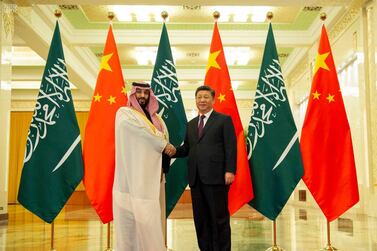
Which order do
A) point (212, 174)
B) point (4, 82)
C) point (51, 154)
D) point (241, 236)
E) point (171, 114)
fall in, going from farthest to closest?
1. point (4, 82)
2. point (241, 236)
3. point (171, 114)
4. point (51, 154)
5. point (212, 174)

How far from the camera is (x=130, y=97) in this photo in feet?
11.6

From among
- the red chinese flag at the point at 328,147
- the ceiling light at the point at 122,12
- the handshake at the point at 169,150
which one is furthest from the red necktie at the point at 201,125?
the ceiling light at the point at 122,12

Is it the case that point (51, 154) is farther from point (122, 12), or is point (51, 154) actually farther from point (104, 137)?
point (122, 12)

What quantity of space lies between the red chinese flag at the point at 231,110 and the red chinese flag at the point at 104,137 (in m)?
0.93

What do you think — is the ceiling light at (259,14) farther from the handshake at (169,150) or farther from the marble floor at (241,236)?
the handshake at (169,150)

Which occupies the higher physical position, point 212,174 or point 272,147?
point 272,147

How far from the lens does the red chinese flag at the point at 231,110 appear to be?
3953 mm

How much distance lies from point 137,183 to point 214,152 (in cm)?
68

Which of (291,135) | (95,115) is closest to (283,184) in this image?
(291,135)

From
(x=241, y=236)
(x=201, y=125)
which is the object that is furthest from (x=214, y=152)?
(x=241, y=236)

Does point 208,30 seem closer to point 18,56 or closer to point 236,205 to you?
point 18,56

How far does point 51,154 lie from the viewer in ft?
12.9

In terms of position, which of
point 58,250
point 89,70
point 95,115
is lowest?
point 58,250

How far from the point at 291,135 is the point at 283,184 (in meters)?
0.48
